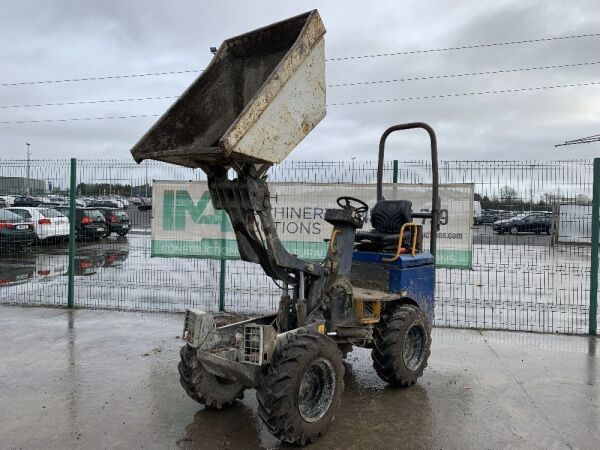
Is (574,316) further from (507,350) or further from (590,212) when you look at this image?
(507,350)

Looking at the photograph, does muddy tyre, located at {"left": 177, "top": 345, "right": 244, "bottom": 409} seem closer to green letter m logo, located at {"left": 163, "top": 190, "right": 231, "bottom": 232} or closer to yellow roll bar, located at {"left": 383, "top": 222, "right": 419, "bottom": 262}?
yellow roll bar, located at {"left": 383, "top": 222, "right": 419, "bottom": 262}

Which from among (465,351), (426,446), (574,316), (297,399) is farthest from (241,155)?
(574,316)

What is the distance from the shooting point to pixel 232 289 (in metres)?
11.9

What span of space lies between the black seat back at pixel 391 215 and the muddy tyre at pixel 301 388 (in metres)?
1.98

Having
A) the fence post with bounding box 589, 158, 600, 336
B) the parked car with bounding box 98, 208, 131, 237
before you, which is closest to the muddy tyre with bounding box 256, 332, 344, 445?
the fence post with bounding box 589, 158, 600, 336

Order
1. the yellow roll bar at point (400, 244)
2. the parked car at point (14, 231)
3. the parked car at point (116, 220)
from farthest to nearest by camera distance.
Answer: the parked car at point (116, 220) → the parked car at point (14, 231) → the yellow roll bar at point (400, 244)

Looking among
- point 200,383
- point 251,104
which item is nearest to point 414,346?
point 200,383

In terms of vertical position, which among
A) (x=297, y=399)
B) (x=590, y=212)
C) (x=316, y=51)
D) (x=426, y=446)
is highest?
(x=316, y=51)

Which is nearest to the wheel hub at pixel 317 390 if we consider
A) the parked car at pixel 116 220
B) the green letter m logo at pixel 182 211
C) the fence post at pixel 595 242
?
the green letter m logo at pixel 182 211

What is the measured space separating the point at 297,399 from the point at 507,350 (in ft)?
13.3

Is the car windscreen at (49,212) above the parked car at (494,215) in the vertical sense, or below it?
above

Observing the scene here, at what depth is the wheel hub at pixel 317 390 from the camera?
4375mm

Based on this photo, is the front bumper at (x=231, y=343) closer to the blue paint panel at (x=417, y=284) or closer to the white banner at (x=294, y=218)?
the blue paint panel at (x=417, y=284)

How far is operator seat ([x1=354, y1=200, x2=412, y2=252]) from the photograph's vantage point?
591cm
